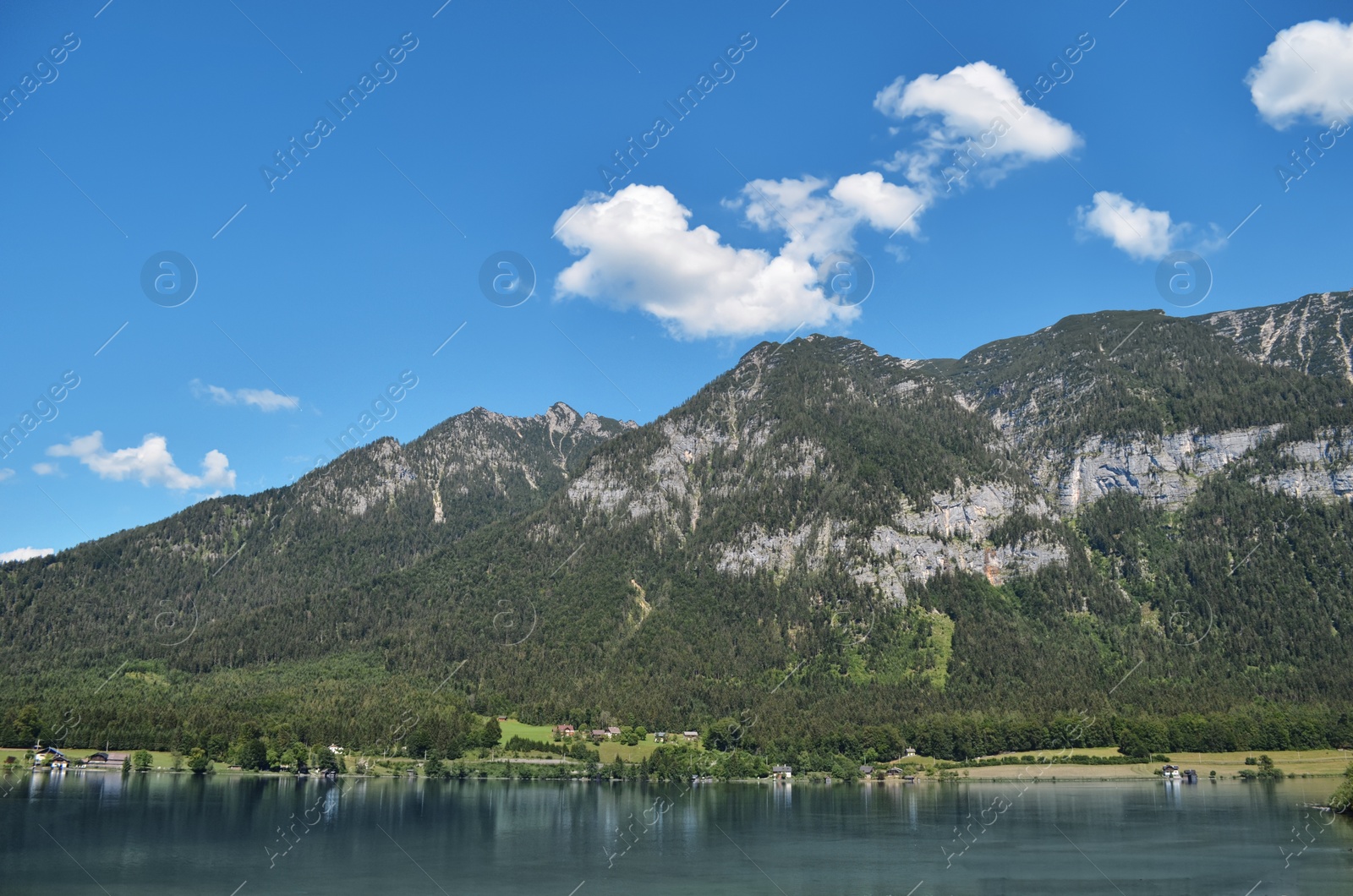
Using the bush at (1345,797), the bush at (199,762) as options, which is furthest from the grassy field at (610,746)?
the bush at (1345,797)

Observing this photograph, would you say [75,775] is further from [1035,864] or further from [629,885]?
[1035,864]

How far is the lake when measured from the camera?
7662 cm

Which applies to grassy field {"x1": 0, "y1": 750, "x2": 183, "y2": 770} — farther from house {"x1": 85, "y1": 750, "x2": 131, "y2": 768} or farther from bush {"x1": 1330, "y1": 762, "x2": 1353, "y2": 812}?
bush {"x1": 1330, "y1": 762, "x2": 1353, "y2": 812}

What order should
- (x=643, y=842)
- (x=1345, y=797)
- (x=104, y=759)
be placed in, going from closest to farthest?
(x=643, y=842) → (x=1345, y=797) → (x=104, y=759)

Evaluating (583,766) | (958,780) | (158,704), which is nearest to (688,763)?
(583,766)

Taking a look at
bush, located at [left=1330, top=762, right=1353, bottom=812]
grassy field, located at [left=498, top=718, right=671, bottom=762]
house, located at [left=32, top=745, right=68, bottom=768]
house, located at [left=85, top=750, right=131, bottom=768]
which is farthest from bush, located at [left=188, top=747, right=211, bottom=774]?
bush, located at [left=1330, top=762, right=1353, bottom=812]

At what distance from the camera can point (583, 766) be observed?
175m

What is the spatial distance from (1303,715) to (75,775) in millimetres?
220399

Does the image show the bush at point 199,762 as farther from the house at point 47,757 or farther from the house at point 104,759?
the house at point 47,757

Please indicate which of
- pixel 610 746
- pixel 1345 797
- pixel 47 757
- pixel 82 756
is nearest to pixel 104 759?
pixel 82 756

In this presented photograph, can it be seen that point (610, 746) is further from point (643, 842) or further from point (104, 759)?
point (643, 842)

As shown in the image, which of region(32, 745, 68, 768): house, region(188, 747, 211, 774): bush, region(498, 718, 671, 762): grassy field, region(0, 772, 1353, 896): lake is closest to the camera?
region(0, 772, 1353, 896): lake

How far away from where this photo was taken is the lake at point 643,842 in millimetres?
76625

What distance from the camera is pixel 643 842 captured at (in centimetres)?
9994
